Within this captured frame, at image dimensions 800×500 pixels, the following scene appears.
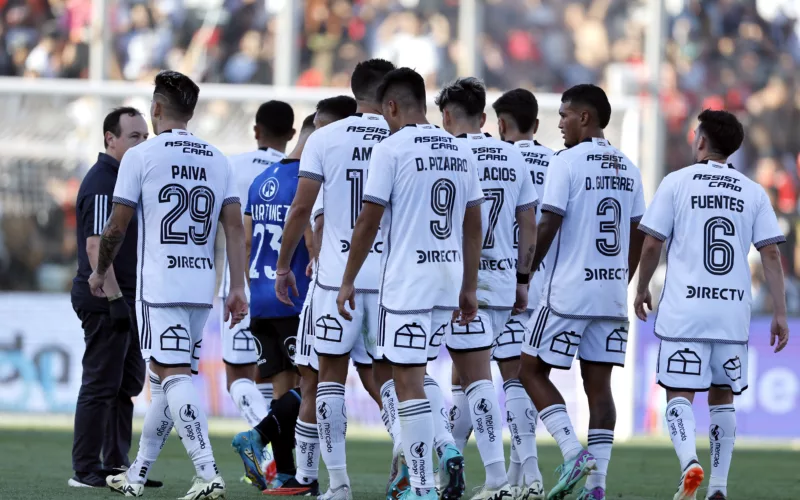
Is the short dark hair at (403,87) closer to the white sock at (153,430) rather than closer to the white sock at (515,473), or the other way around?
the white sock at (153,430)

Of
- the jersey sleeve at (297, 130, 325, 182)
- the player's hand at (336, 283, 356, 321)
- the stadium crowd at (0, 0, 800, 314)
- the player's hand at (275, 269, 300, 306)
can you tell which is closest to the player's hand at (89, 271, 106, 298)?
the player's hand at (275, 269, 300, 306)

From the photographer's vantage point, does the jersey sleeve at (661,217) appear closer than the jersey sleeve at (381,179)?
No

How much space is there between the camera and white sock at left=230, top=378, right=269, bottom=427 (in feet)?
31.9

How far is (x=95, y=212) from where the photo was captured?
8.71m

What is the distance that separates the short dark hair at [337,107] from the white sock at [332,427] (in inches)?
76.4

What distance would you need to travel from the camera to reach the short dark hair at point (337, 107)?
351 inches

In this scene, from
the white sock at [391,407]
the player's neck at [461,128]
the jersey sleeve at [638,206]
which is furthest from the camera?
the jersey sleeve at [638,206]

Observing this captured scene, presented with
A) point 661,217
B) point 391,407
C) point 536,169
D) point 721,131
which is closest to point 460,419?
point 391,407

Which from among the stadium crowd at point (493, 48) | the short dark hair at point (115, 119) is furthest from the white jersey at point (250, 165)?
the stadium crowd at point (493, 48)

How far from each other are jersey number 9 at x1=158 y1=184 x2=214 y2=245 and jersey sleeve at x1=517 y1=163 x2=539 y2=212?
1.91 meters

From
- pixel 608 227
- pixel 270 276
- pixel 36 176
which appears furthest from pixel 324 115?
pixel 36 176

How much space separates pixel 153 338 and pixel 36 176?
401 inches

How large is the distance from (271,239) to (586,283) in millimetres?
2287

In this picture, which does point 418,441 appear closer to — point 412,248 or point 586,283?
point 412,248
